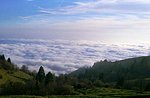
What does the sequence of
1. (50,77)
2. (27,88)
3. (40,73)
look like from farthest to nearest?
1. (40,73)
2. (50,77)
3. (27,88)

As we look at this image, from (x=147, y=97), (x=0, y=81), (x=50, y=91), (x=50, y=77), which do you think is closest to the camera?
(x=147, y=97)

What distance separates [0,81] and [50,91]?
342 ft

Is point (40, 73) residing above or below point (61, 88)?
above

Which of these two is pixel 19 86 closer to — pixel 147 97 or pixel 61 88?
pixel 61 88

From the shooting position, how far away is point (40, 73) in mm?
180500

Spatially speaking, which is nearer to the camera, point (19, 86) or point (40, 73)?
point (19, 86)

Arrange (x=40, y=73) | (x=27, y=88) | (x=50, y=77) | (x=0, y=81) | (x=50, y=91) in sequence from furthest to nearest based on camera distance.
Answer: (x=0, y=81) < (x=40, y=73) < (x=50, y=77) < (x=27, y=88) < (x=50, y=91)

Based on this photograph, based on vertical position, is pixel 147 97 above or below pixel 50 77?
below

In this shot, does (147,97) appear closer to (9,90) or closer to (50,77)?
(9,90)

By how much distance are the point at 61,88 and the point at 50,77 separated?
50.4 metres

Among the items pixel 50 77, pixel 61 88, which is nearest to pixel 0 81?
pixel 50 77

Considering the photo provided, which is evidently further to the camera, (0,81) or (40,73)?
(0,81)

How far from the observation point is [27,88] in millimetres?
119188

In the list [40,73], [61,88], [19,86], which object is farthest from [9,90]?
[40,73]
